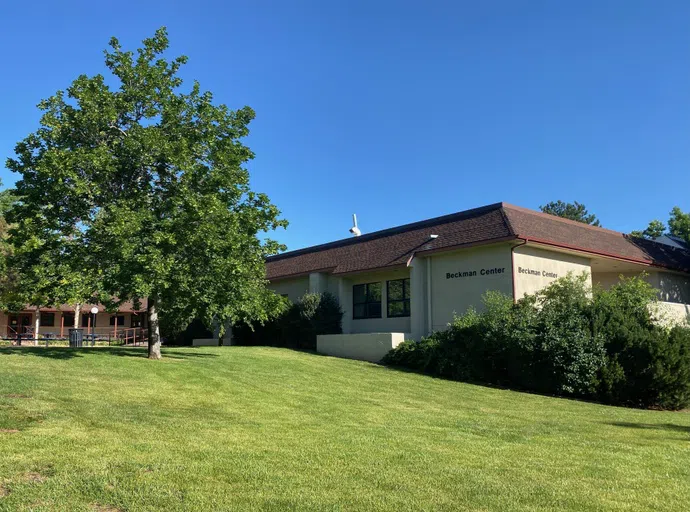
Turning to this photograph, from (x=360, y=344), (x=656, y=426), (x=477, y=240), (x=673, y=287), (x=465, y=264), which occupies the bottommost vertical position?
(x=656, y=426)

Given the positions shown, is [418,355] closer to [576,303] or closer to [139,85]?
[576,303]

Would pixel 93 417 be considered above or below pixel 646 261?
below

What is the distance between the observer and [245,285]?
17.0 metres

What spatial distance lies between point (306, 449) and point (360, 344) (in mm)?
16685

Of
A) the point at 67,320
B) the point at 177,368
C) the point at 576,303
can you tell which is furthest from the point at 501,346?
the point at 67,320

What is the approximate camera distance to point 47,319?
4938 cm

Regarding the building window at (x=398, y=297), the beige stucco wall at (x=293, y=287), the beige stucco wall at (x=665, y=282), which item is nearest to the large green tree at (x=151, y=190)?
the building window at (x=398, y=297)

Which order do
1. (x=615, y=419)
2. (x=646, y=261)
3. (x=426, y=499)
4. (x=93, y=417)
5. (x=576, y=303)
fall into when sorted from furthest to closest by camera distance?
(x=646, y=261) < (x=576, y=303) < (x=615, y=419) < (x=93, y=417) < (x=426, y=499)

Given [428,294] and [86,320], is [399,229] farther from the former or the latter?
[86,320]

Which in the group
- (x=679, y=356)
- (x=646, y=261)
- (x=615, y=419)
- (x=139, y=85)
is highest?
(x=139, y=85)

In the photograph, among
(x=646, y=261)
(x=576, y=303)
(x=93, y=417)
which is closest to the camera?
(x=93, y=417)

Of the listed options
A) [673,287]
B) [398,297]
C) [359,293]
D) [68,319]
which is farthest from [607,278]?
[68,319]

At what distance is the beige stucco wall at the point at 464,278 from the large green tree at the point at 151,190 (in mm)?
8562

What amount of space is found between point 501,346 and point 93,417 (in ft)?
42.1
